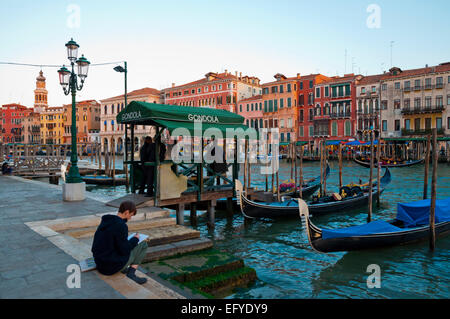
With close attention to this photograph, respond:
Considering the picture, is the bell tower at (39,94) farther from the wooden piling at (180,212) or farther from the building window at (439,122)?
the wooden piling at (180,212)

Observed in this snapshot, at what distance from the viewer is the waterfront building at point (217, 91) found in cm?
4975

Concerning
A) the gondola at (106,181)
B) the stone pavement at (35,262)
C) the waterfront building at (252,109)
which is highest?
the waterfront building at (252,109)

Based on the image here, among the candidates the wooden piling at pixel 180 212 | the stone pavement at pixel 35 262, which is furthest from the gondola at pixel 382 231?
the stone pavement at pixel 35 262

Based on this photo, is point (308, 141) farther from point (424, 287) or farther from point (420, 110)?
point (424, 287)

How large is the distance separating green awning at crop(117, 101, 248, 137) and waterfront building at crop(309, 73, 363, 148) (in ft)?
112

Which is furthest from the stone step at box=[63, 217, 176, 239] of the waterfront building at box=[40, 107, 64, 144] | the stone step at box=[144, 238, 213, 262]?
the waterfront building at box=[40, 107, 64, 144]

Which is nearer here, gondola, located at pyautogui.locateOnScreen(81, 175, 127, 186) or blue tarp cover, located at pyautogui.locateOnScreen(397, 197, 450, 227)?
blue tarp cover, located at pyautogui.locateOnScreen(397, 197, 450, 227)

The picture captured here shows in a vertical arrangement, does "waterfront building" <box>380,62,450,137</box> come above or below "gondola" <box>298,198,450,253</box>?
above

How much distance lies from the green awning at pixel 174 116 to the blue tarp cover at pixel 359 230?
132 inches

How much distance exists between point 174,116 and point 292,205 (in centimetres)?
455

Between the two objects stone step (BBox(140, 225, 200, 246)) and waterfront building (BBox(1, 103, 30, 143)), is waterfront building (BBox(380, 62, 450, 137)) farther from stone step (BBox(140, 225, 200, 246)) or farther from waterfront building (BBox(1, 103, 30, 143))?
waterfront building (BBox(1, 103, 30, 143))

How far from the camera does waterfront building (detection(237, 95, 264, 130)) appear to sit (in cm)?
4812
